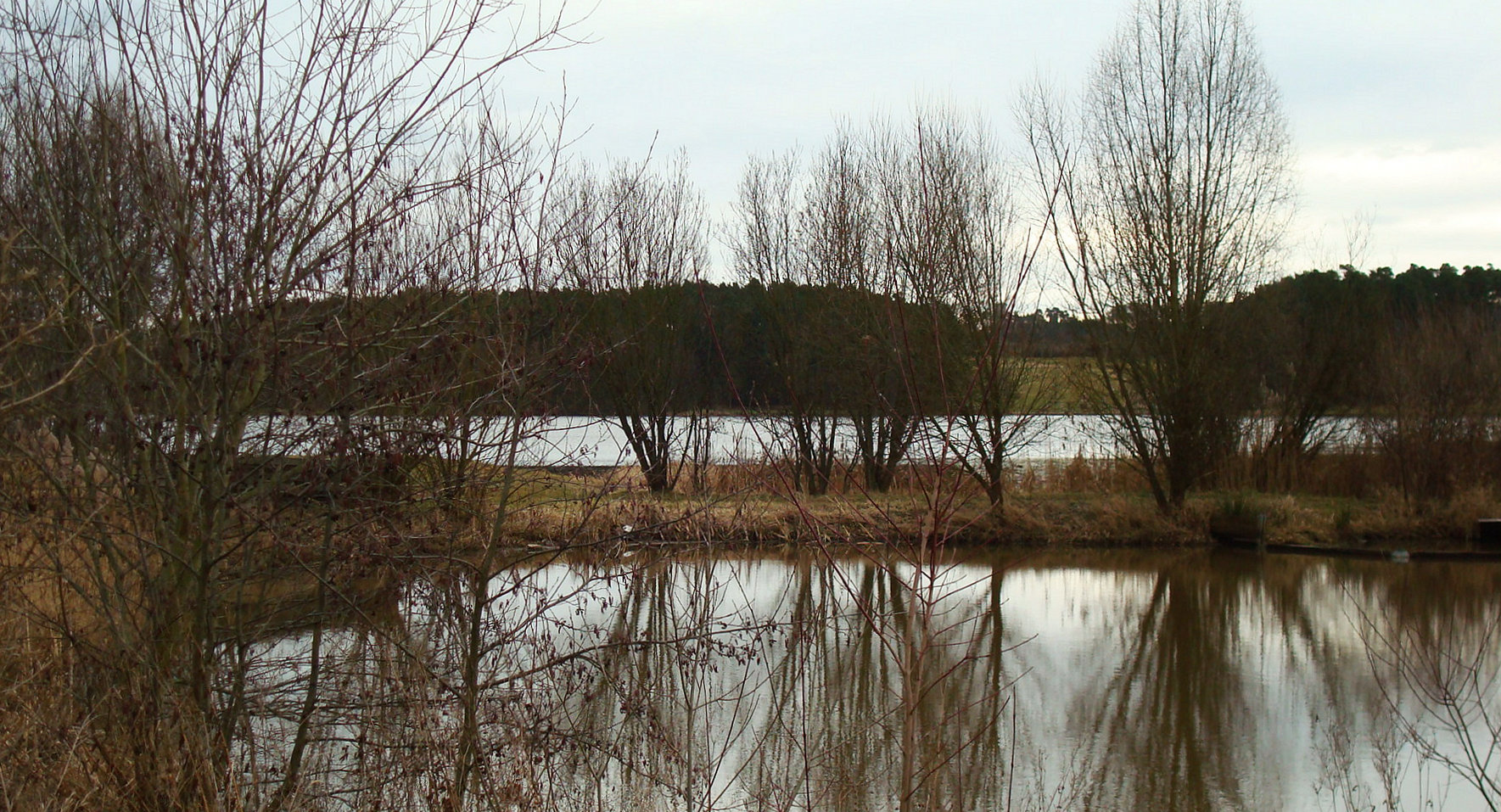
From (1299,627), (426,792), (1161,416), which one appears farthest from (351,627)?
(1161,416)

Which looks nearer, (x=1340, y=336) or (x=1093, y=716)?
(x=1093, y=716)

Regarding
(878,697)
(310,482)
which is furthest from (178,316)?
(878,697)

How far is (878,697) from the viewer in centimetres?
703

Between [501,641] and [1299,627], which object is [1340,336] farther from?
[501,641]

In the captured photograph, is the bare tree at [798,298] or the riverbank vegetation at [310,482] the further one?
the bare tree at [798,298]

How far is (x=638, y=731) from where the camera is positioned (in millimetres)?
5535

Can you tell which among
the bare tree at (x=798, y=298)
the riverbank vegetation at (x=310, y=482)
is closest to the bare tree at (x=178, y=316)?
the riverbank vegetation at (x=310, y=482)

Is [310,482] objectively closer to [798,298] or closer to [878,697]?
[878,697]

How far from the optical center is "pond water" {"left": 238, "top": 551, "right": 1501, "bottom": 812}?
415 cm

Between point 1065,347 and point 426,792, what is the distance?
13.7 meters

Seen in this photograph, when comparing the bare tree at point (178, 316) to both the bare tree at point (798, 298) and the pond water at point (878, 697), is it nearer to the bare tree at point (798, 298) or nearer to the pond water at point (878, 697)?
the pond water at point (878, 697)

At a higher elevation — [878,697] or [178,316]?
[178,316]

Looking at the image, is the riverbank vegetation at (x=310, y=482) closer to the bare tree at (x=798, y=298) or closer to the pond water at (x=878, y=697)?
the pond water at (x=878, y=697)

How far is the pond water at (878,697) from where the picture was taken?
13.6ft
